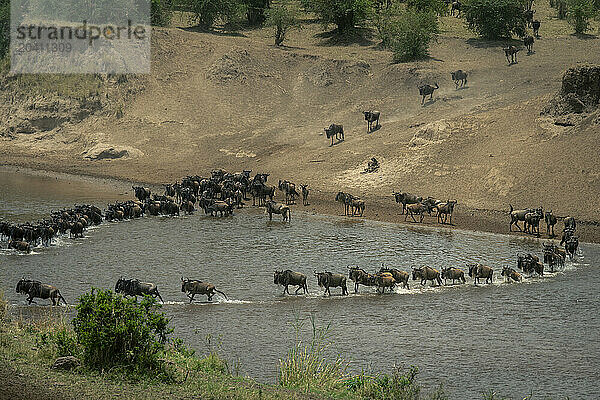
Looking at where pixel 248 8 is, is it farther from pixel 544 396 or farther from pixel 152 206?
pixel 544 396

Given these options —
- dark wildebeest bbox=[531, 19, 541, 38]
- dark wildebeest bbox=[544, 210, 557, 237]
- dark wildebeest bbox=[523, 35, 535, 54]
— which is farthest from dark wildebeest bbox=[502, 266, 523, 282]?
dark wildebeest bbox=[531, 19, 541, 38]

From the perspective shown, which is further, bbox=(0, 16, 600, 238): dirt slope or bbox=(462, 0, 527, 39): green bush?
bbox=(462, 0, 527, 39): green bush

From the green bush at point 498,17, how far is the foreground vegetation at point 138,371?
4515 cm

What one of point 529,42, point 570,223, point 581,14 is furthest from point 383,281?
point 581,14

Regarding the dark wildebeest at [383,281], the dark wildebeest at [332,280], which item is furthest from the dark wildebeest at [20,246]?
the dark wildebeest at [383,281]

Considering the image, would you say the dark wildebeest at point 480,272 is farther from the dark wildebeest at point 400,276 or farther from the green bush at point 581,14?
Result: the green bush at point 581,14

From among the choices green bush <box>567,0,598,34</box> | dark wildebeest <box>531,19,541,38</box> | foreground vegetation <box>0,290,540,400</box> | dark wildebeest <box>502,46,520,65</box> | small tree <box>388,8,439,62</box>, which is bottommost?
foreground vegetation <box>0,290,540,400</box>

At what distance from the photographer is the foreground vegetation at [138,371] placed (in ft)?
34.0

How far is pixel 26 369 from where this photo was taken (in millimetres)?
10680

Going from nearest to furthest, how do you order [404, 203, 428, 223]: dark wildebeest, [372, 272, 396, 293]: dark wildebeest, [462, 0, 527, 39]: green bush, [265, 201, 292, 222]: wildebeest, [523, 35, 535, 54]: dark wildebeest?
[372, 272, 396, 293]: dark wildebeest, [404, 203, 428, 223]: dark wildebeest, [265, 201, 292, 222]: wildebeest, [523, 35, 535, 54]: dark wildebeest, [462, 0, 527, 39]: green bush

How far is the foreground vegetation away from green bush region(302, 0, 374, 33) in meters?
47.1

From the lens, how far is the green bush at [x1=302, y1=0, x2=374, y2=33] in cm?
5641

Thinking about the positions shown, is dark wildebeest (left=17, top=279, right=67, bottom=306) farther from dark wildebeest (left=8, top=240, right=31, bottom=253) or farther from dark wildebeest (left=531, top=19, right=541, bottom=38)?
dark wildebeest (left=531, top=19, right=541, bottom=38)

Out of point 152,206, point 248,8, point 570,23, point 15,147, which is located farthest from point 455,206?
point 248,8
